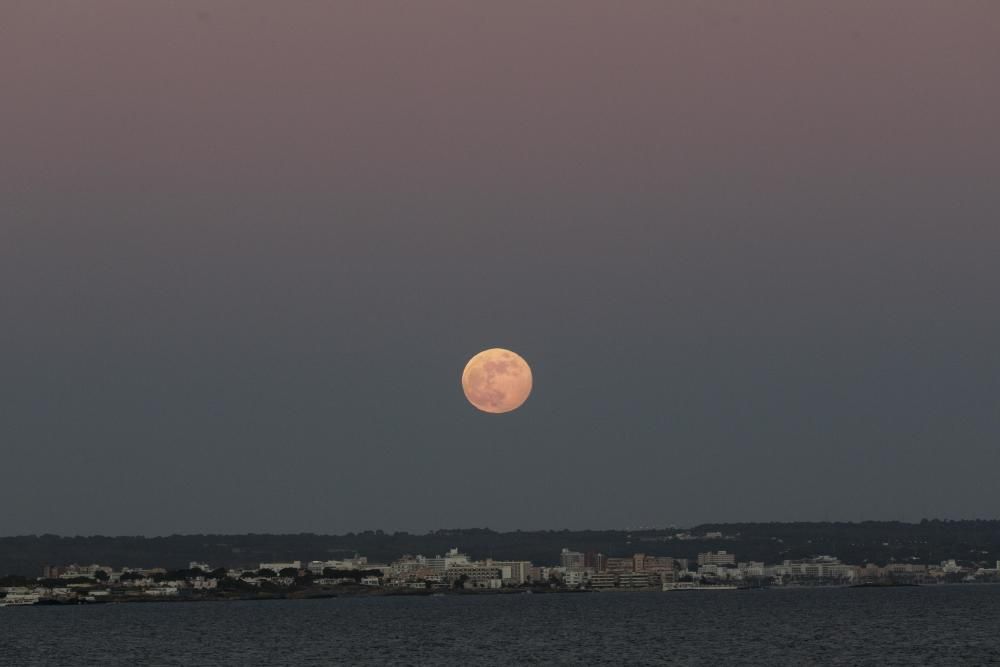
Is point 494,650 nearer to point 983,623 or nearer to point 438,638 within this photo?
point 438,638

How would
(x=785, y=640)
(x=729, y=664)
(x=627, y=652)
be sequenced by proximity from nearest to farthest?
(x=729, y=664), (x=627, y=652), (x=785, y=640)

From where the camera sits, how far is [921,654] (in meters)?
140

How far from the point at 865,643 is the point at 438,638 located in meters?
47.3

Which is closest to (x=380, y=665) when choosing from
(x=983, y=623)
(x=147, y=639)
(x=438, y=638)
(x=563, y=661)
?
(x=563, y=661)

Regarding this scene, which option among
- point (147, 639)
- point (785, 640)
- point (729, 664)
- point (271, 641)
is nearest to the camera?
point (729, 664)

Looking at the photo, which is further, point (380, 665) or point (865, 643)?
point (865, 643)

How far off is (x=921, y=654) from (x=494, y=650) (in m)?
38.3

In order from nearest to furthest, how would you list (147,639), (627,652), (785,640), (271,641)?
(627,652), (785,640), (271,641), (147,639)

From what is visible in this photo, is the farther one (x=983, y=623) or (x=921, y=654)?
(x=983, y=623)

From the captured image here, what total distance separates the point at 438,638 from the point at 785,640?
3807 cm

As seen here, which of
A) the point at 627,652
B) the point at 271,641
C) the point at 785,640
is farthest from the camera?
the point at 271,641

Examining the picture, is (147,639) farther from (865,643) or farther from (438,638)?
(865,643)

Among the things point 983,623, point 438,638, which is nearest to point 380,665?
point 438,638

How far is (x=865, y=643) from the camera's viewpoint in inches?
6171
